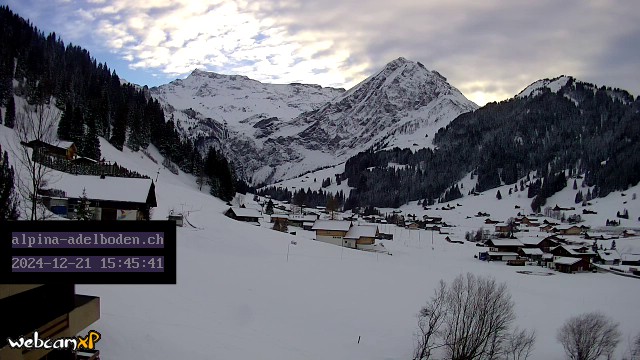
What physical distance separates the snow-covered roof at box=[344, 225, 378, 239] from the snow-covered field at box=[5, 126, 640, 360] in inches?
299

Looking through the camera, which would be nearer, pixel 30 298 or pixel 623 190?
pixel 30 298

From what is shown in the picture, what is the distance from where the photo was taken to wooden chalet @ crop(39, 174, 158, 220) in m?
40.7

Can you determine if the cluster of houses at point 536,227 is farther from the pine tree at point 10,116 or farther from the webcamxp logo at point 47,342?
the webcamxp logo at point 47,342

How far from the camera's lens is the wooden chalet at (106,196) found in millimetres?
40719

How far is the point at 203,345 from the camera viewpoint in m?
20.7

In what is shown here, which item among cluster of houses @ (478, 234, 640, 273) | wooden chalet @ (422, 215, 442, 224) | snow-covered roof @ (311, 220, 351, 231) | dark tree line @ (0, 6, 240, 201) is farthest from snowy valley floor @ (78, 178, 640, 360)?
wooden chalet @ (422, 215, 442, 224)

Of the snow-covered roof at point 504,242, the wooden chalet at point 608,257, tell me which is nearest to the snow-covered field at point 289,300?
the snow-covered roof at point 504,242

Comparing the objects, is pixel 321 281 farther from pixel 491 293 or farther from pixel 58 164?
pixel 58 164

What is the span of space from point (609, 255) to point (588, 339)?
69.2 m

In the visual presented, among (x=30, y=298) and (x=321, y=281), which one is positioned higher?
(x=30, y=298)

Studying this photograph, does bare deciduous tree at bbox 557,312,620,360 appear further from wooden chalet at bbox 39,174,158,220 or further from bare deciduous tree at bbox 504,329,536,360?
wooden chalet at bbox 39,174,158,220

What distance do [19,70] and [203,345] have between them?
95516 mm

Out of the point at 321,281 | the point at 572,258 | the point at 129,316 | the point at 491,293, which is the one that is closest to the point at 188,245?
the point at 321,281

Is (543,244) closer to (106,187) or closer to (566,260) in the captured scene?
(566,260)
